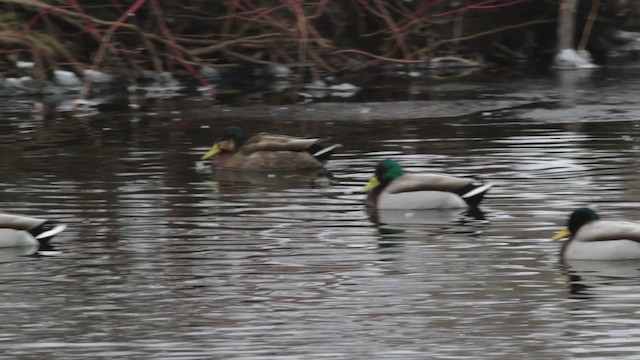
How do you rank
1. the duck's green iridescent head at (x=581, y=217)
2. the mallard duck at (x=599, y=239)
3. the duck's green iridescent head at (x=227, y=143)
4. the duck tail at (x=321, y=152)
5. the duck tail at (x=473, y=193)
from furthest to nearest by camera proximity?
the duck's green iridescent head at (x=227, y=143) → the duck tail at (x=321, y=152) → the duck tail at (x=473, y=193) → the duck's green iridescent head at (x=581, y=217) → the mallard duck at (x=599, y=239)

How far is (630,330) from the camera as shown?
31.3 ft

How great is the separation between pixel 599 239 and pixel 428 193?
2628mm

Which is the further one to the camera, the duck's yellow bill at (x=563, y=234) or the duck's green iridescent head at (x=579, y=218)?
the duck's yellow bill at (x=563, y=234)

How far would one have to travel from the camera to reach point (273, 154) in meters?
17.1

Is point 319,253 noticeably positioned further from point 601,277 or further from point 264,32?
point 264,32

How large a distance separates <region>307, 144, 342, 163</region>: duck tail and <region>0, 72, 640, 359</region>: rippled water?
4.9 inches

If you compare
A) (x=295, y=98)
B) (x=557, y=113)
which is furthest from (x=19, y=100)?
(x=557, y=113)

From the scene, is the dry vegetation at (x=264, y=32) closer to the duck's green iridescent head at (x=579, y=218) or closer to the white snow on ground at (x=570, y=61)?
the white snow on ground at (x=570, y=61)

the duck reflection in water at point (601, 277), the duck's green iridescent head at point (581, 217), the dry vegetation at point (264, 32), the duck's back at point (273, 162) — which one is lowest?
the duck reflection in water at point (601, 277)

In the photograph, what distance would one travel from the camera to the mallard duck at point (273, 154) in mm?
16953

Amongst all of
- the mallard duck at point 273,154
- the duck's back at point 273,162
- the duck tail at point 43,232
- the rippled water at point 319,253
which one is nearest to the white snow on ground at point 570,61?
the rippled water at point 319,253

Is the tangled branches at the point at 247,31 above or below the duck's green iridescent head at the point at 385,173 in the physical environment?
above

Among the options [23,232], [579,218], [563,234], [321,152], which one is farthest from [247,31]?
[579,218]

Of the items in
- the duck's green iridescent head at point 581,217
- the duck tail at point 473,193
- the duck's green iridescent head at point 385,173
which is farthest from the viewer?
the duck's green iridescent head at point 385,173
